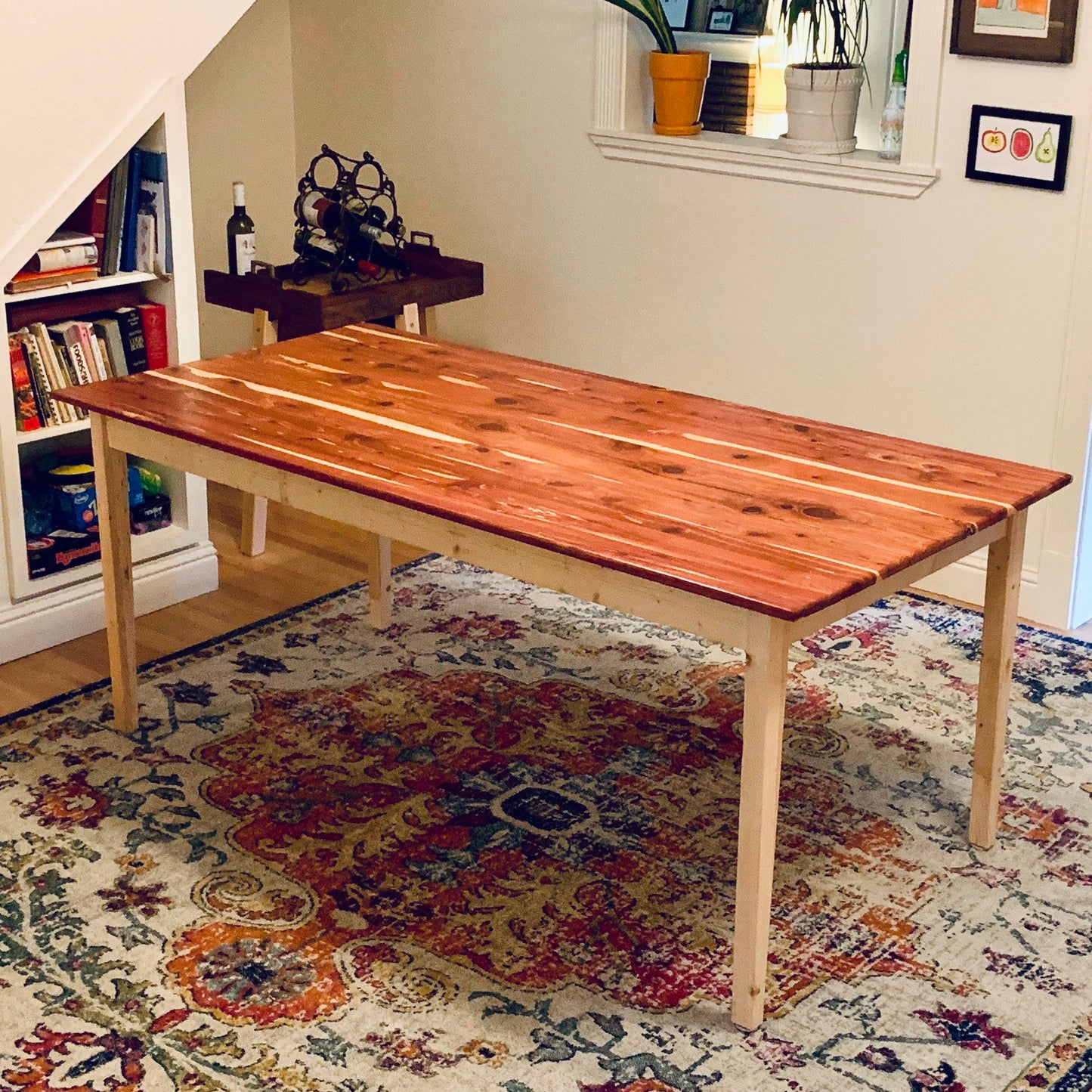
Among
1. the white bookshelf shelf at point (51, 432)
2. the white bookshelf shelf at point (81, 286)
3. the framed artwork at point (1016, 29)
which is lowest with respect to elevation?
the white bookshelf shelf at point (51, 432)

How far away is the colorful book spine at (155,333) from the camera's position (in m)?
4.00

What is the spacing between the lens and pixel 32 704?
11.7ft

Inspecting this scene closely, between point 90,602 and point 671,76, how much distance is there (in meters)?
2.21

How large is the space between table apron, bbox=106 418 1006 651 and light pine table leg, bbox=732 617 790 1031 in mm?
27

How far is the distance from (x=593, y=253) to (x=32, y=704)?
224 cm

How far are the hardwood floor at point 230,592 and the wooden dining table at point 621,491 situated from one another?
0.40 meters

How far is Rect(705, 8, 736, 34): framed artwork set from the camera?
461 centimetres

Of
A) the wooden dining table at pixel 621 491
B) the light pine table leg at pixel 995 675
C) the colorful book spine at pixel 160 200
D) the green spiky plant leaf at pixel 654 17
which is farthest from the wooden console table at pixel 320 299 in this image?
the light pine table leg at pixel 995 675

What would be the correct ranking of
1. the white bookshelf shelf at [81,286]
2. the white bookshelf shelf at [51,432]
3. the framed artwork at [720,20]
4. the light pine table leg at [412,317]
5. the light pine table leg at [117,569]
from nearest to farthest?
the light pine table leg at [117,569], the white bookshelf shelf at [81,286], the white bookshelf shelf at [51,432], the light pine table leg at [412,317], the framed artwork at [720,20]

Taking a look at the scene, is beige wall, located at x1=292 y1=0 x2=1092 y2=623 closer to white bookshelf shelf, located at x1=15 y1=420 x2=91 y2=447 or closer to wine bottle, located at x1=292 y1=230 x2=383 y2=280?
wine bottle, located at x1=292 y1=230 x2=383 y2=280

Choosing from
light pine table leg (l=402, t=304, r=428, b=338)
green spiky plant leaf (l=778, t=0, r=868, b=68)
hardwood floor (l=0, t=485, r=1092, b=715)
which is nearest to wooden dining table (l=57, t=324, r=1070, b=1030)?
hardwood floor (l=0, t=485, r=1092, b=715)

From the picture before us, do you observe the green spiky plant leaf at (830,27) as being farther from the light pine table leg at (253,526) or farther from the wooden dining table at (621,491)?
the light pine table leg at (253,526)

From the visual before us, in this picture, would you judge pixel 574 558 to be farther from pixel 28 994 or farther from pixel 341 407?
pixel 28 994

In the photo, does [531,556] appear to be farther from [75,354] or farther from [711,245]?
[711,245]
